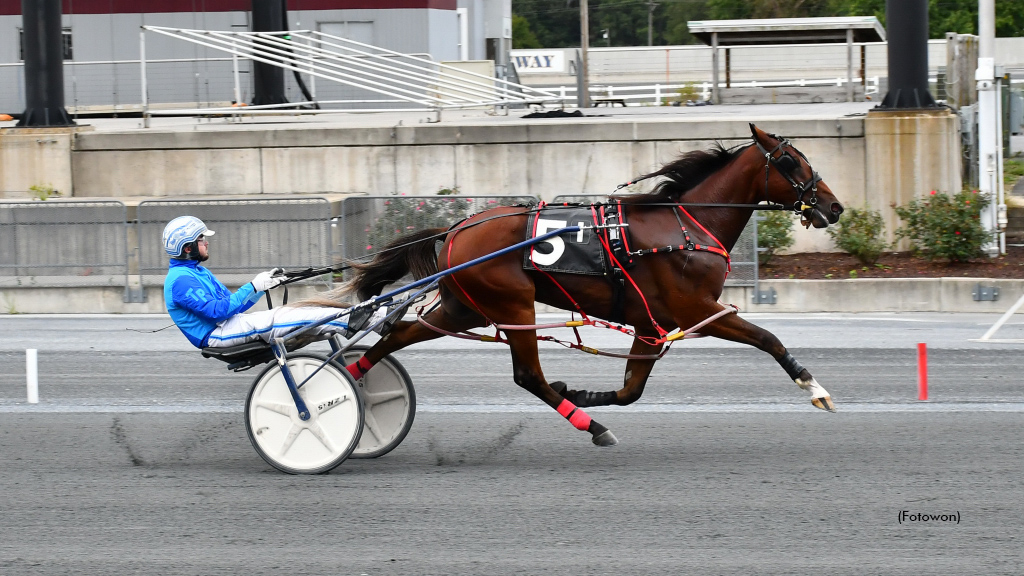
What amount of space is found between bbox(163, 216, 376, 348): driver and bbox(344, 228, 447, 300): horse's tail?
0.81 meters

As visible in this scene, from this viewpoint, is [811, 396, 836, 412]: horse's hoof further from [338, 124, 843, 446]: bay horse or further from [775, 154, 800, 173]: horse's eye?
[775, 154, 800, 173]: horse's eye

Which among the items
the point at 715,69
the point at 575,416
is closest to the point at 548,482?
the point at 575,416

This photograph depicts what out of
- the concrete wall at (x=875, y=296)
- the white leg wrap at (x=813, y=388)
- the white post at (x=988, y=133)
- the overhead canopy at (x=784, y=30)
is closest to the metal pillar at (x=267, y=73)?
the concrete wall at (x=875, y=296)

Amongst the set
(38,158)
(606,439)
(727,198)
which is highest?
(38,158)

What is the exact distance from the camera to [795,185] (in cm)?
703

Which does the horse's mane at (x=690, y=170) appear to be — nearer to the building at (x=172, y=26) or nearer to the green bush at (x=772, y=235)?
the green bush at (x=772, y=235)

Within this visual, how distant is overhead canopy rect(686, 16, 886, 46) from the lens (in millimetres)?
27016

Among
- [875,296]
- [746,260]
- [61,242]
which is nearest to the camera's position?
[875,296]

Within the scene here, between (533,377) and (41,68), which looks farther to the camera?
(41,68)

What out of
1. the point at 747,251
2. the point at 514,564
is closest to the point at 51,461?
the point at 514,564

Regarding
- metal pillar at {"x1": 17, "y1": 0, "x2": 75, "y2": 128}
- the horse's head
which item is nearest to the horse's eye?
the horse's head

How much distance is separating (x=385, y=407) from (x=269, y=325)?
92 cm

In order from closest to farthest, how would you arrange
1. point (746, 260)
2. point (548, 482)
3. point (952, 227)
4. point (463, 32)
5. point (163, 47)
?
point (548, 482)
point (746, 260)
point (952, 227)
point (163, 47)
point (463, 32)

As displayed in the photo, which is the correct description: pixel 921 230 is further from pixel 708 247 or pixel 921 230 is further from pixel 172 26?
pixel 172 26
